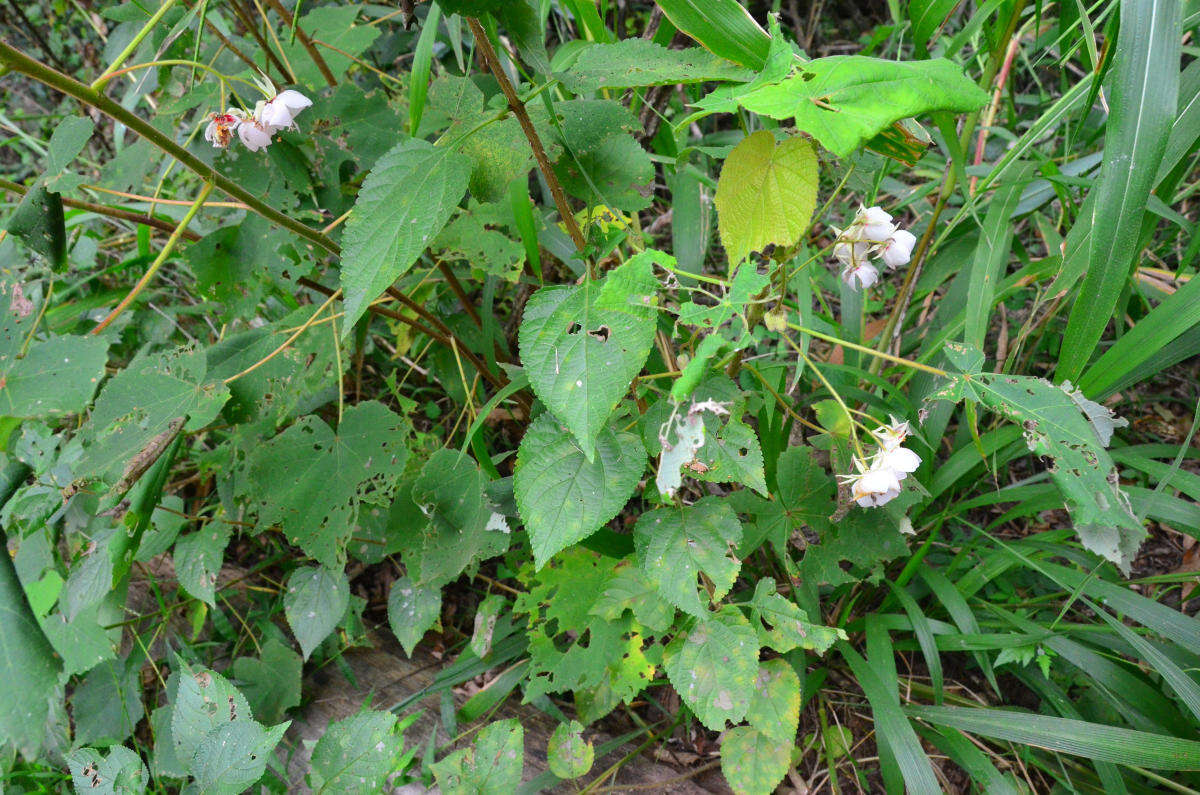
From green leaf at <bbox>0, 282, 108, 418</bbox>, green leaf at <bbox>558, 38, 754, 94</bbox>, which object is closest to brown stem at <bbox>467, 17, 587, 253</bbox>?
green leaf at <bbox>558, 38, 754, 94</bbox>

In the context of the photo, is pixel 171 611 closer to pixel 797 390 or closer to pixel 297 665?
pixel 297 665

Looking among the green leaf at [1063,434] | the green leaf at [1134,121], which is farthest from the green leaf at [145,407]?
the green leaf at [1134,121]

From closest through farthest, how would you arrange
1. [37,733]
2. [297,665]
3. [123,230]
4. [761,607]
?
[37,733]
[761,607]
[297,665]
[123,230]

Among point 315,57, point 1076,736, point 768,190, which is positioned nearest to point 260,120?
point 315,57

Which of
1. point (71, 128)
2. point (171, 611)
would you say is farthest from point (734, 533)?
point (171, 611)

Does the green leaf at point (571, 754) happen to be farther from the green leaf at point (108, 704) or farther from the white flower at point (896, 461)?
the green leaf at point (108, 704)
